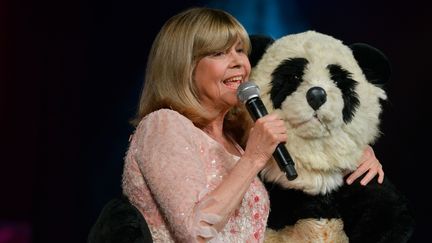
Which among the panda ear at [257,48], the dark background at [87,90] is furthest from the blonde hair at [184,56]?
the dark background at [87,90]

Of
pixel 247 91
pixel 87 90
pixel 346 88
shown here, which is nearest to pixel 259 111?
pixel 247 91

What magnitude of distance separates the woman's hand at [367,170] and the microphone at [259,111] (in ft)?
1.10

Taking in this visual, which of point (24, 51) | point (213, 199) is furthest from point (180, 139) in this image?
point (24, 51)

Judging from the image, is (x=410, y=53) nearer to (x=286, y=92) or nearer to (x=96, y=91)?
(x=286, y=92)

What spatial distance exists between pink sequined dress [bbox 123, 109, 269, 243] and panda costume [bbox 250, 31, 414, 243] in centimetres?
9

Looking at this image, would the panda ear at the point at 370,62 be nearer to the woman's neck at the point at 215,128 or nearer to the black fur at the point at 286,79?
the black fur at the point at 286,79

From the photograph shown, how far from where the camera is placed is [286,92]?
173 centimetres

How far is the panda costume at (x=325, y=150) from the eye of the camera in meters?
1.71

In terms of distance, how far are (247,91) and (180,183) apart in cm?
27

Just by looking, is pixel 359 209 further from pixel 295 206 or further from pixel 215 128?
pixel 215 128

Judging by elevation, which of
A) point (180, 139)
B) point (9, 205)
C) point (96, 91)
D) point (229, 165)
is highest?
point (180, 139)

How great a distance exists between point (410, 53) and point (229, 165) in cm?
105

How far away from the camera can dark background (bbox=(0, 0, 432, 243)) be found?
7.96 feet

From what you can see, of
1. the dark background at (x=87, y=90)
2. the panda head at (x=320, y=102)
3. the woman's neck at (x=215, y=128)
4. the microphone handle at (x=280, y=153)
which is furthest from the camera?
the dark background at (x=87, y=90)
